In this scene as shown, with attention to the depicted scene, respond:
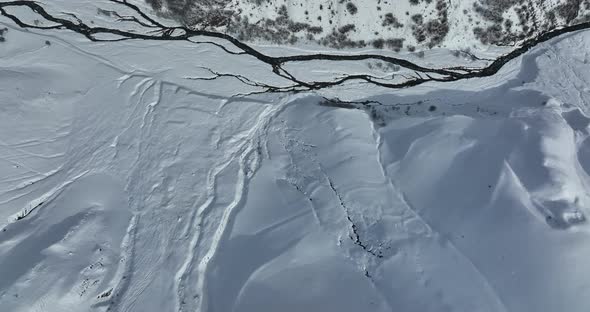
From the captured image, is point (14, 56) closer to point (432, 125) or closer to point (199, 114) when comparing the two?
point (199, 114)

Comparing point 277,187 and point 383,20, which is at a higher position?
point 383,20

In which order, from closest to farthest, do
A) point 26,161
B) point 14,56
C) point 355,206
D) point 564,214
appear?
point 564,214, point 355,206, point 26,161, point 14,56

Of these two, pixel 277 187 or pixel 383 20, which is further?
pixel 383 20

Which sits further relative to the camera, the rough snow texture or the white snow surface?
the rough snow texture

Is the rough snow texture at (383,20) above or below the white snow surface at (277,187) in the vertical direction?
above

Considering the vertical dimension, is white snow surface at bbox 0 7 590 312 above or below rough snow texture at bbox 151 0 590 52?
below

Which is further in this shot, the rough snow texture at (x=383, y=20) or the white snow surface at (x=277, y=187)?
the rough snow texture at (x=383, y=20)

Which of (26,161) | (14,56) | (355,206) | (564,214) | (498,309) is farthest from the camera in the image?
(14,56)

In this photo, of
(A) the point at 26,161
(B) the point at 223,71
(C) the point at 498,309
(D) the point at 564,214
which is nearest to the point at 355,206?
(C) the point at 498,309
